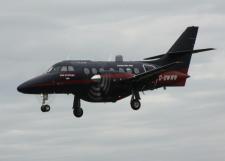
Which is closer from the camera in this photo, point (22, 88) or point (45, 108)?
point (45, 108)

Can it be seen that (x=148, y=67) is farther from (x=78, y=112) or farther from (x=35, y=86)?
(x=35, y=86)

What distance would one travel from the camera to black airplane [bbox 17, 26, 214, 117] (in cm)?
6644

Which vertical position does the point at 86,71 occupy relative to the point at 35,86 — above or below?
above

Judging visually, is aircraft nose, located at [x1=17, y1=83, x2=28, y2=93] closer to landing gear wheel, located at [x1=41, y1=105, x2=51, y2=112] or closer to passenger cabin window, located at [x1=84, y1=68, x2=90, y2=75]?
landing gear wheel, located at [x1=41, y1=105, x2=51, y2=112]

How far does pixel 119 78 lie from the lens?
6900cm

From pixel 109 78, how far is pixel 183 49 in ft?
34.3

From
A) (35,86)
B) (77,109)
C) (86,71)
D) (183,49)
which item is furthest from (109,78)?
(183,49)

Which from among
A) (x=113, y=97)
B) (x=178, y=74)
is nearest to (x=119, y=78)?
(x=113, y=97)

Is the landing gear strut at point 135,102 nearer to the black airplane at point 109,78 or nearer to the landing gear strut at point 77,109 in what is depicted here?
the black airplane at point 109,78

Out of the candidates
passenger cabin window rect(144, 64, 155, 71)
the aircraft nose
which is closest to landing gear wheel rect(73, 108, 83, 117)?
the aircraft nose

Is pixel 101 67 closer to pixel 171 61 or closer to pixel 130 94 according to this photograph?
pixel 130 94

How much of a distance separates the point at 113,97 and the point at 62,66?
19.2 feet

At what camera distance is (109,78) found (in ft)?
225

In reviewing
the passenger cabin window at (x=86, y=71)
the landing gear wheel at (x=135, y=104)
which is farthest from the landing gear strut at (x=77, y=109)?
the landing gear wheel at (x=135, y=104)
